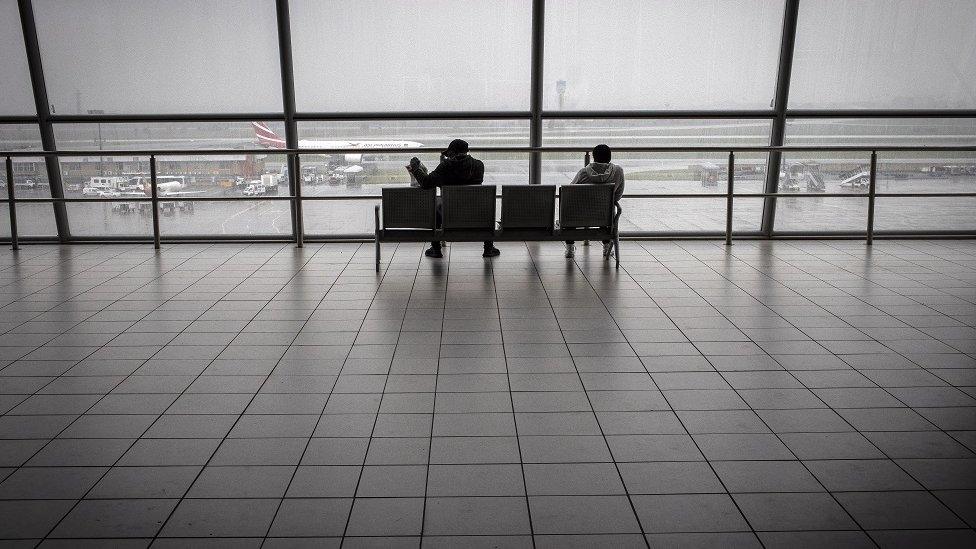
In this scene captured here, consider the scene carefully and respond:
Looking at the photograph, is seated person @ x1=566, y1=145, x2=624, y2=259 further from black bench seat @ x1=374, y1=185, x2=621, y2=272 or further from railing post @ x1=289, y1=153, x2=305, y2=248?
railing post @ x1=289, y1=153, x2=305, y2=248

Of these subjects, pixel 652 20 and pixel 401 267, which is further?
pixel 652 20

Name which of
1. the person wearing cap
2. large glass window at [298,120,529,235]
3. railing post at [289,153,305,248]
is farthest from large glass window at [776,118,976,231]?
railing post at [289,153,305,248]

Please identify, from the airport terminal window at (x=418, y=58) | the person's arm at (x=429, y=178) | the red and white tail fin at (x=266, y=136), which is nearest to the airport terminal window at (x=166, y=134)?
the red and white tail fin at (x=266, y=136)

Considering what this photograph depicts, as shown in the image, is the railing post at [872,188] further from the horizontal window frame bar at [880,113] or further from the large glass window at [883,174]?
the horizontal window frame bar at [880,113]

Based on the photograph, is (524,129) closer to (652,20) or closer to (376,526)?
(652,20)

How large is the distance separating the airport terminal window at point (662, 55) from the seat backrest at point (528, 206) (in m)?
2.00

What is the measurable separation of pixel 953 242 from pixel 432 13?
5978 millimetres

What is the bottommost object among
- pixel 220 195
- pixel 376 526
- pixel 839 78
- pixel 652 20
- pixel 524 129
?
pixel 376 526

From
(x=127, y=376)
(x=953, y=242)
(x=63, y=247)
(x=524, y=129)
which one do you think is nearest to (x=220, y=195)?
(x=63, y=247)

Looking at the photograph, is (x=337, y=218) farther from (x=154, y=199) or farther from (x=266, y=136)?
(x=154, y=199)

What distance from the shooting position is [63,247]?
27.0 feet

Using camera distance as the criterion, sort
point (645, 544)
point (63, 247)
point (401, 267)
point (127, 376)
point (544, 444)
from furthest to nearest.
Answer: point (63, 247)
point (401, 267)
point (127, 376)
point (544, 444)
point (645, 544)

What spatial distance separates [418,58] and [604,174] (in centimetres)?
259

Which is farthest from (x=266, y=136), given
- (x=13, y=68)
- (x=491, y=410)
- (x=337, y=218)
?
(x=491, y=410)
